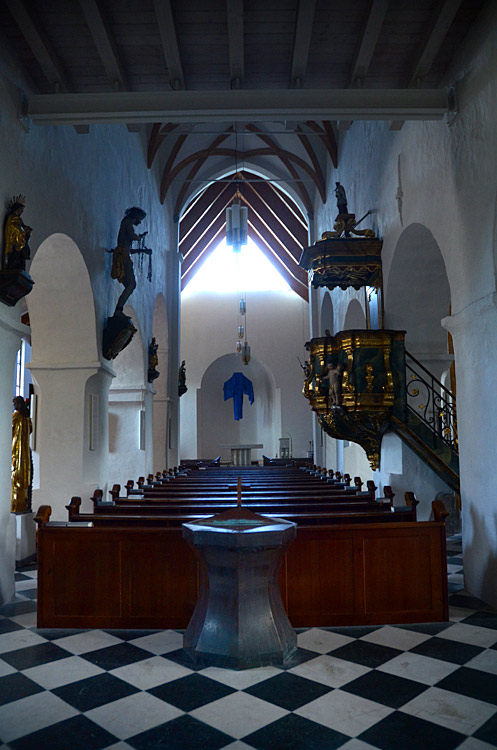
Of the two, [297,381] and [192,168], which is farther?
[297,381]

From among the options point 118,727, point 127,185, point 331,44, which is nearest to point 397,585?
point 118,727

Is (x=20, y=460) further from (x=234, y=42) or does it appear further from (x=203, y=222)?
(x=203, y=222)

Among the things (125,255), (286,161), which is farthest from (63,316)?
(286,161)

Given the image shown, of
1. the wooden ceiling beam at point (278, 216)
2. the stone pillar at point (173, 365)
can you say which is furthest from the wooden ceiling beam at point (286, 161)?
the stone pillar at point (173, 365)

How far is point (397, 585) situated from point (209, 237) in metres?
16.4

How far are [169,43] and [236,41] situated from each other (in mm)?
516

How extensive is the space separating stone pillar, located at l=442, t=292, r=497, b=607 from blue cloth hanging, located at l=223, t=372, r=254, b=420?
1524 centimetres

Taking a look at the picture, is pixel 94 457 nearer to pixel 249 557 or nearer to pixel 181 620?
pixel 181 620

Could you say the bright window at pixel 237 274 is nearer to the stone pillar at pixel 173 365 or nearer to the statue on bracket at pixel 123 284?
the stone pillar at pixel 173 365

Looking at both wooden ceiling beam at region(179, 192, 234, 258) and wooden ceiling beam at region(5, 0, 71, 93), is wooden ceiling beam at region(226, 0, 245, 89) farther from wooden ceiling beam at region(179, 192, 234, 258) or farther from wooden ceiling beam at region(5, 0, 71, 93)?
wooden ceiling beam at region(179, 192, 234, 258)

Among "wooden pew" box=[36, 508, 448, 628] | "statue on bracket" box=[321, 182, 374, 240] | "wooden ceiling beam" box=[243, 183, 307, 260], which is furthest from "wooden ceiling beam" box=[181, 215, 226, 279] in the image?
"wooden pew" box=[36, 508, 448, 628]

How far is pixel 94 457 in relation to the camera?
7906 mm

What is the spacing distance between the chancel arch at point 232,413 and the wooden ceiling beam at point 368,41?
1621cm

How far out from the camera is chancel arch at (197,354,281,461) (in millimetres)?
21375
